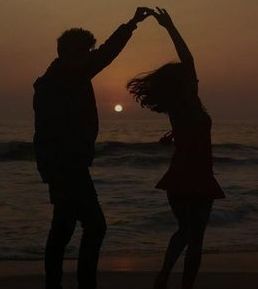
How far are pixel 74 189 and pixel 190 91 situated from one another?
0.93 metres

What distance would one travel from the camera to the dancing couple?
4.08 m

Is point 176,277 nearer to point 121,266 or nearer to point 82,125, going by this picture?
point 121,266

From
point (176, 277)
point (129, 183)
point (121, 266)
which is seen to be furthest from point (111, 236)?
point (129, 183)

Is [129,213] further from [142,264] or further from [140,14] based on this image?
[140,14]

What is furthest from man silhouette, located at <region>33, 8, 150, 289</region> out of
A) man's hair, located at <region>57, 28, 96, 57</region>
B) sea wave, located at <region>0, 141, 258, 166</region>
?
sea wave, located at <region>0, 141, 258, 166</region>

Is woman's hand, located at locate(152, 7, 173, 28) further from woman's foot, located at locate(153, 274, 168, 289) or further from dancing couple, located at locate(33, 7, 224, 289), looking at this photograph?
woman's foot, located at locate(153, 274, 168, 289)

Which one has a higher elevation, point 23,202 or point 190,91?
point 190,91

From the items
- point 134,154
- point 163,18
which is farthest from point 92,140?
point 134,154

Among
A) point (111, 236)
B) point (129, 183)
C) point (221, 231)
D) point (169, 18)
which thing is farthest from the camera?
point (129, 183)

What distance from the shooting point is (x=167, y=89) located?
431 cm

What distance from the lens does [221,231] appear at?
10.3 metres

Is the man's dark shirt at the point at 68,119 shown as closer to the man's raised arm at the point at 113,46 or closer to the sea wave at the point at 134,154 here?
the man's raised arm at the point at 113,46

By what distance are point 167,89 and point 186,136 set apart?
31 cm

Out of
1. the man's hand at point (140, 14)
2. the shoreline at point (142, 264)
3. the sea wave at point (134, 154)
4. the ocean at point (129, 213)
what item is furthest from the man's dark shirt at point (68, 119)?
the sea wave at point (134, 154)
